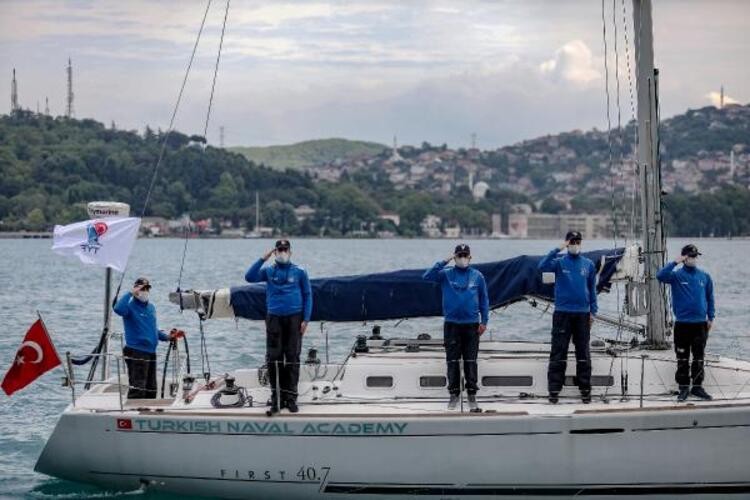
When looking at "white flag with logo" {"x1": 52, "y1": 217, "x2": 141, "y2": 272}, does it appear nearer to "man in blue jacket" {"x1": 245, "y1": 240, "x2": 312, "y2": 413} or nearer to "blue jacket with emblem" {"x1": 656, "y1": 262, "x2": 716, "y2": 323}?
"man in blue jacket" {"x1": 245, "y1": 240, "x2": 312, "y2": 413}

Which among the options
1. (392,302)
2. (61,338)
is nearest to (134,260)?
(61,338)

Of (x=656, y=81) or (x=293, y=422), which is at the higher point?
(x=656, y=81)

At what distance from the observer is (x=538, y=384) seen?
15.0 meters

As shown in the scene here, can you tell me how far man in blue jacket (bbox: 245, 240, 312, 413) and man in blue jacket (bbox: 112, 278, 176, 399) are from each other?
1.77m

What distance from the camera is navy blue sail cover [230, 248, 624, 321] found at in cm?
1573

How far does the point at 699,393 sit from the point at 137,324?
6.24 m

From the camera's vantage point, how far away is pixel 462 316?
14.6 meters

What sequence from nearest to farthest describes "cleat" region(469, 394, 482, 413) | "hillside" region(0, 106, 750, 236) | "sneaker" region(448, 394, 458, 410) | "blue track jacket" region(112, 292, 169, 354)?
1. "cleat" region(469, 394, 482, 413)
2. "sneaker" region(448, 394, 458, 410)
3. "blue track jacket" region(112, 292, 169, 354)
4. "hillside" region(0, 106, 750, 236)

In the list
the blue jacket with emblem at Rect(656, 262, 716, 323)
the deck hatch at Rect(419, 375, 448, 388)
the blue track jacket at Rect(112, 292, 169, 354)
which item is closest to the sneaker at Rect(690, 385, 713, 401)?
the blue jacket with emblem at Rect(656, 262, 716, 323)

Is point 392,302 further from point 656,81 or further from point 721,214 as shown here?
point 721,214

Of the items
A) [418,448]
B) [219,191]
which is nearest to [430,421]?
[418,448]

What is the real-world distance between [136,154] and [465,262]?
432ft

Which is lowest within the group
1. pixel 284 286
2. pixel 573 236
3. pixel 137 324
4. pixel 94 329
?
pixel 94 329

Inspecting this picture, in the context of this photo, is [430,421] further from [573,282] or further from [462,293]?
[573,282]
